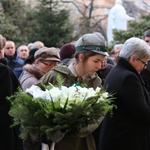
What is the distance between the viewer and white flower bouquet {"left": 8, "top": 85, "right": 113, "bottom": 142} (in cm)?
347

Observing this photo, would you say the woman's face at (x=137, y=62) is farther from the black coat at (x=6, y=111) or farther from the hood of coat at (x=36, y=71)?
the hood of coat at (x=36, y=71)

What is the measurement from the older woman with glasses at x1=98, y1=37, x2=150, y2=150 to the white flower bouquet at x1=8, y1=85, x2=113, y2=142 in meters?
0.70

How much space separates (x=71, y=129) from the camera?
3574 mm

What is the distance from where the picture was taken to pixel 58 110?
348 cm

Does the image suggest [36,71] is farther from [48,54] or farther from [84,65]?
[84,65]

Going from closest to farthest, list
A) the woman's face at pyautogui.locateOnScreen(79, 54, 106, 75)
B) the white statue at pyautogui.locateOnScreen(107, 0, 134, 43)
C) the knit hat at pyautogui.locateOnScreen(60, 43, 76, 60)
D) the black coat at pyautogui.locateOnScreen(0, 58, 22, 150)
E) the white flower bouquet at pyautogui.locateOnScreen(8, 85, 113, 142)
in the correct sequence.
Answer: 1. the white flower bouquet at pyautogui.locateOnScreen(8, 85, 113, 142)
2. the woman's face at pyautogui.locateOnScreen(79, 54, 106, 75)
3. the black coat at pyautogui.locateOnScreen(0, 58, 22, 150)
4. the knit hat at pyautogui.locateOnScreen(60, 43, 76, 60)
5. the white statue at pyautogui.locateOnScreen(107, 0, 134, 43)

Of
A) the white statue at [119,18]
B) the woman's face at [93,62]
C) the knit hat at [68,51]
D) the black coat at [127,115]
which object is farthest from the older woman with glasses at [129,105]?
the white statue at [119,18]

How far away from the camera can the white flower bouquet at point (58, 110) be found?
11.4ft

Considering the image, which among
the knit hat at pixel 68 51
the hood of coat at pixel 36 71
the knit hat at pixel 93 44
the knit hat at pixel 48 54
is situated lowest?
the knit hat at pixel 68 51

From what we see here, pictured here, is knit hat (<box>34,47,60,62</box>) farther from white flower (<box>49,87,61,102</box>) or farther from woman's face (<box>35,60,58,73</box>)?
white flower (<box>49,87,61,102</box>)

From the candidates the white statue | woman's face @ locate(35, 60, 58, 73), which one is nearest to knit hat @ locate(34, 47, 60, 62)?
woman's face @ locate(35, 60, 58, 73)

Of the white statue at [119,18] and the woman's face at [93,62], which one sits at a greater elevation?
the woman's face at [93,62]

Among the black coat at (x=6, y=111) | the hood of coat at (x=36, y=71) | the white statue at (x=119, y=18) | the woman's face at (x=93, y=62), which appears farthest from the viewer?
the white statue at (x=119, y=18)

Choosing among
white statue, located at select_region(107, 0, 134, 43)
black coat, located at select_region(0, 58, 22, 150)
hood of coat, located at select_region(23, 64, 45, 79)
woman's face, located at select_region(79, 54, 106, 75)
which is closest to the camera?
woman's face, located at select_region(79, 54, 106, 75)
